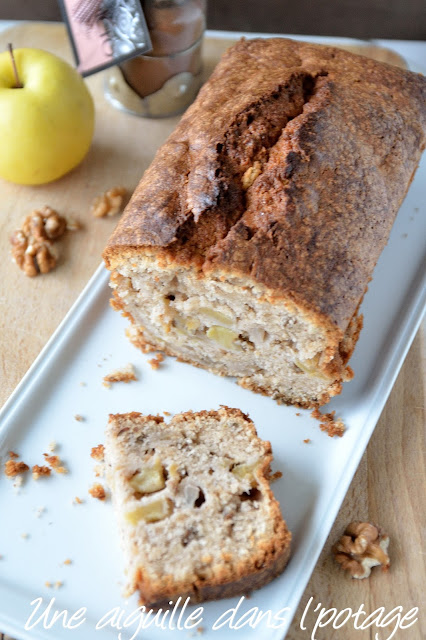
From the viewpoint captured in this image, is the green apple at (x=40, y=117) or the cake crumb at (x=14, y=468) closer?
the cake crumb at (x=14, y=468)

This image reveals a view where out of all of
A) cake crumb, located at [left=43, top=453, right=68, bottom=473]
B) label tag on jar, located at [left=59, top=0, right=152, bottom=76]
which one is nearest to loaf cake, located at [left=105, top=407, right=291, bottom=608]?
cake crumb, located at [left=43, top=453, right=68, bottom=473]

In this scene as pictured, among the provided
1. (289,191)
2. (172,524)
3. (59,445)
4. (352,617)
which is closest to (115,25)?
(289,191)

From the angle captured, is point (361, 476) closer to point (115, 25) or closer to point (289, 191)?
point (289, 191)

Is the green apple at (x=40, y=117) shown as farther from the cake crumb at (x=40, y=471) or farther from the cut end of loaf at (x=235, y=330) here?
the cake crumb at (x=40, y=471)

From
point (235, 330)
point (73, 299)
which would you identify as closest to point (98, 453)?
point (235, 330)

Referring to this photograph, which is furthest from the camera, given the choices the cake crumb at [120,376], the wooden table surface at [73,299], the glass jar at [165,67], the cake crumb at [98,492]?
the glass jar at [165,67]

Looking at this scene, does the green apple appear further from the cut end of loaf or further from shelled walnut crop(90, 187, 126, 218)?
the cut end of loaf

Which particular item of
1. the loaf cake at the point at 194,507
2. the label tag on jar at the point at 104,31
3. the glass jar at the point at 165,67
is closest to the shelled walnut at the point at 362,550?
the loaf cake at the point at 194,507
